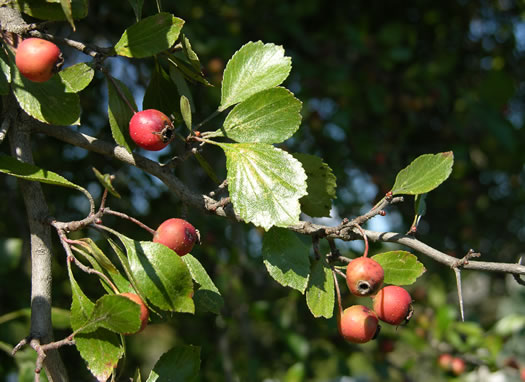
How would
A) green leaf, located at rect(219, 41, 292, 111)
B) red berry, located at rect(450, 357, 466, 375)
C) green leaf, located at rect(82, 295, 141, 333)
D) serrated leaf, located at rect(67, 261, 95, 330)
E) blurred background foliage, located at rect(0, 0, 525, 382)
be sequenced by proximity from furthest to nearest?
red berry, located at rect(450, 357, 466, 375) < blurred background foliage, located at rect(0, 0, 525, 382) < green leaf, located at rect(219, 41, 292, 111) < serrated leaf, located at rect(67, 261, 95, 330) < green leaf, located at rect(82, 295, 141, 333)

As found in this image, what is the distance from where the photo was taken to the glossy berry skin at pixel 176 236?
2.71ft

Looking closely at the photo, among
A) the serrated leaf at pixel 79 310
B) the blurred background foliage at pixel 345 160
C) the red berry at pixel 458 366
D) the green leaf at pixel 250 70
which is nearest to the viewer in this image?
the serrated leaf at pixel 79 310

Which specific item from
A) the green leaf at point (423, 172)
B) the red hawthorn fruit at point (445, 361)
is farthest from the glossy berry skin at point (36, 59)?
the red hawthorn fruit at point (445, 361)

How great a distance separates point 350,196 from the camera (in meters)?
3.32

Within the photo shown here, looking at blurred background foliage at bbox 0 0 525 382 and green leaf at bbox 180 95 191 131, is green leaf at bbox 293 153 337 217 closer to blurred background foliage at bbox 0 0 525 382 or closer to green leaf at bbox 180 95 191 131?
green leaf at bbox 180 95 191 131

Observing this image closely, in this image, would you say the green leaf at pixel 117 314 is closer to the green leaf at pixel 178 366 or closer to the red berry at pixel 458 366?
the green leaf at pixel 178 366

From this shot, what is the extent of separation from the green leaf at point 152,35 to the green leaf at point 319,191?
1.09 ft

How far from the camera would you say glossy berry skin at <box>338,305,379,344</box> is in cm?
87

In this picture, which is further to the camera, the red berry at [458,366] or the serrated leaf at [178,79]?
the red berry at [458,366]

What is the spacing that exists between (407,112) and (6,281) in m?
2.17

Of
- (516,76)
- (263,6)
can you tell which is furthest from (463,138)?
(263,6)

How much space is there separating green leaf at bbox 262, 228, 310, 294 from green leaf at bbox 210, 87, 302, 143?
0.16 m

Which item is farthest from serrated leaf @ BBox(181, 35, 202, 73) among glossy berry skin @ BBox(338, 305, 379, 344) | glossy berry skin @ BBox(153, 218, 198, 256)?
glossy berry skin @ BBox(338, 305, 379, 344)

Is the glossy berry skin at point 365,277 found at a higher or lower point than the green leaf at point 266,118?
A: lower
